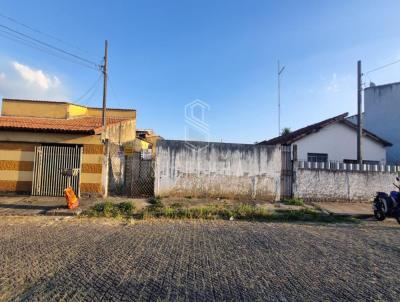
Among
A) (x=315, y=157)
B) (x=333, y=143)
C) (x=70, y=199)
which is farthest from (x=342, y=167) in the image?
(x=70, y=199)

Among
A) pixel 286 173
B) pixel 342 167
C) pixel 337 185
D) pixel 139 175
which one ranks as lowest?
pixel 337 185

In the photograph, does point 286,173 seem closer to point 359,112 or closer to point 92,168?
point 359,112

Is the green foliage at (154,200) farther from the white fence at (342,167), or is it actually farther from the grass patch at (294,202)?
the white fence at (342,167)

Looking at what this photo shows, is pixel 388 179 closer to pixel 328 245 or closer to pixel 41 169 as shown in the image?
pixel 328 245

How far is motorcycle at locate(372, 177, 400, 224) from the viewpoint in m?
9.62

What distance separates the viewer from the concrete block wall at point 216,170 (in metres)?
12.9

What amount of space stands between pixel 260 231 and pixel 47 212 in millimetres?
6712

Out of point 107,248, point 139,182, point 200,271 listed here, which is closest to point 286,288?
point 200,271

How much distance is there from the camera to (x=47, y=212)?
9.48 m

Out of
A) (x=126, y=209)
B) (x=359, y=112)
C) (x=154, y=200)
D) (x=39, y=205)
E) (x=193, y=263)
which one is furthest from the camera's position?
(x=359, y=112)

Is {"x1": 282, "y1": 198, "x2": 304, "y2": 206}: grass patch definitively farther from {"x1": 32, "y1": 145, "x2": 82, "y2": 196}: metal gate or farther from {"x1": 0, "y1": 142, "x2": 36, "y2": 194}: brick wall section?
{"x1": 0, "y1": 142, "x2": 36, "y2": 194}: brick wall section

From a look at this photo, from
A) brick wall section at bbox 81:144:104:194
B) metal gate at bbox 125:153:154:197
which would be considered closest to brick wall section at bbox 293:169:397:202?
metal gate at bbox 125:153:154:197

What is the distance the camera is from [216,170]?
42.5ft

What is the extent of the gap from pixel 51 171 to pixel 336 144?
1488 cm
